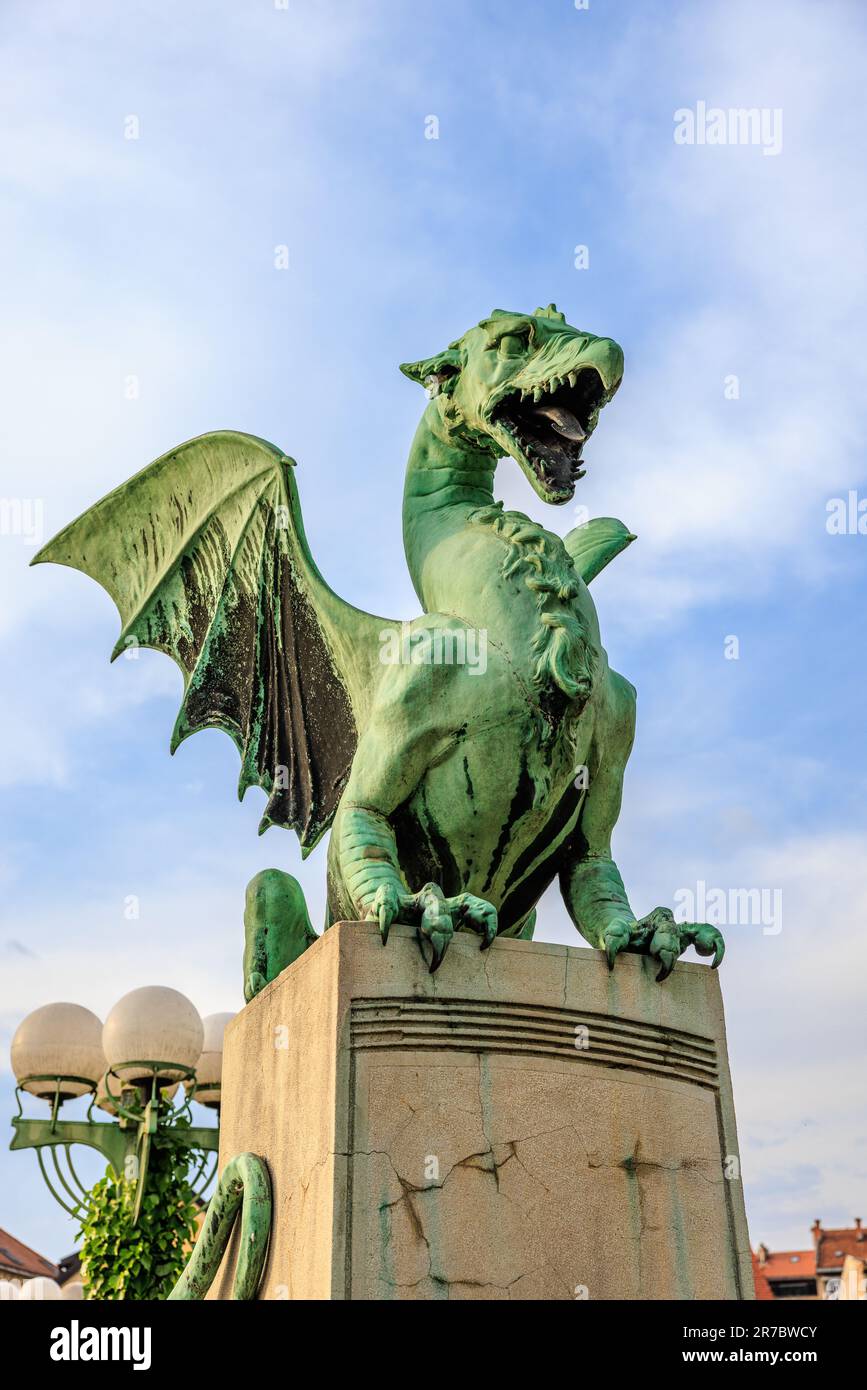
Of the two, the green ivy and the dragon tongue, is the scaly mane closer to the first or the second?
the dragon tongue

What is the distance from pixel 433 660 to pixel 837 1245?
49.0 meters

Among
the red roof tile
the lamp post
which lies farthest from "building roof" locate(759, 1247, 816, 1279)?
the lamp post

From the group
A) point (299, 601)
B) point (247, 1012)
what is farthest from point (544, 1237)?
point (299, 601)

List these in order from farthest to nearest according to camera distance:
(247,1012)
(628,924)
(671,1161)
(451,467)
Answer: (451,467) < (247,1012) < (628,924) < (671,1161)

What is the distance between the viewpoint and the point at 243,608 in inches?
231

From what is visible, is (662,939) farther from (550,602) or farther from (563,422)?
(563,422)

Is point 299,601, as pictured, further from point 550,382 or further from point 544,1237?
point 544,1237

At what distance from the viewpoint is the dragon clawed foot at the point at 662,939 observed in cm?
461

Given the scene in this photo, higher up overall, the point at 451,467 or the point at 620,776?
the point at 451,467
